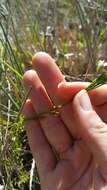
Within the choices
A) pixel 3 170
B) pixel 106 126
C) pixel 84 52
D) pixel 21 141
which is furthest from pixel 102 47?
pixel 106 126

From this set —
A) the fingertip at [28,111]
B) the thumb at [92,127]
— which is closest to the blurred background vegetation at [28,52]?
the fingertip at [28,111]

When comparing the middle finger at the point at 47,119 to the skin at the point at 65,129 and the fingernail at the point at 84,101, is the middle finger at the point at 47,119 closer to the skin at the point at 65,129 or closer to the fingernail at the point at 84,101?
the skin at the point at 65,129

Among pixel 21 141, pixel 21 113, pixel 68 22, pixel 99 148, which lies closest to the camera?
pixel 99 148

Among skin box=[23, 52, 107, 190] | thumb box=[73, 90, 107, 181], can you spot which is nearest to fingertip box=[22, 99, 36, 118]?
skin box=[23, 52, 107, 190]

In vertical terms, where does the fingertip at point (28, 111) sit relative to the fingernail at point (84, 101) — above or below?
below

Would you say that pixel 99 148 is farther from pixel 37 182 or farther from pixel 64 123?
pixel 37 182

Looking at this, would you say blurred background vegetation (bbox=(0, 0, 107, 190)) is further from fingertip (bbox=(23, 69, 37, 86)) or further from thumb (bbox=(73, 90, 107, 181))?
thumb (bbox=(73, 90, 107, 181))
